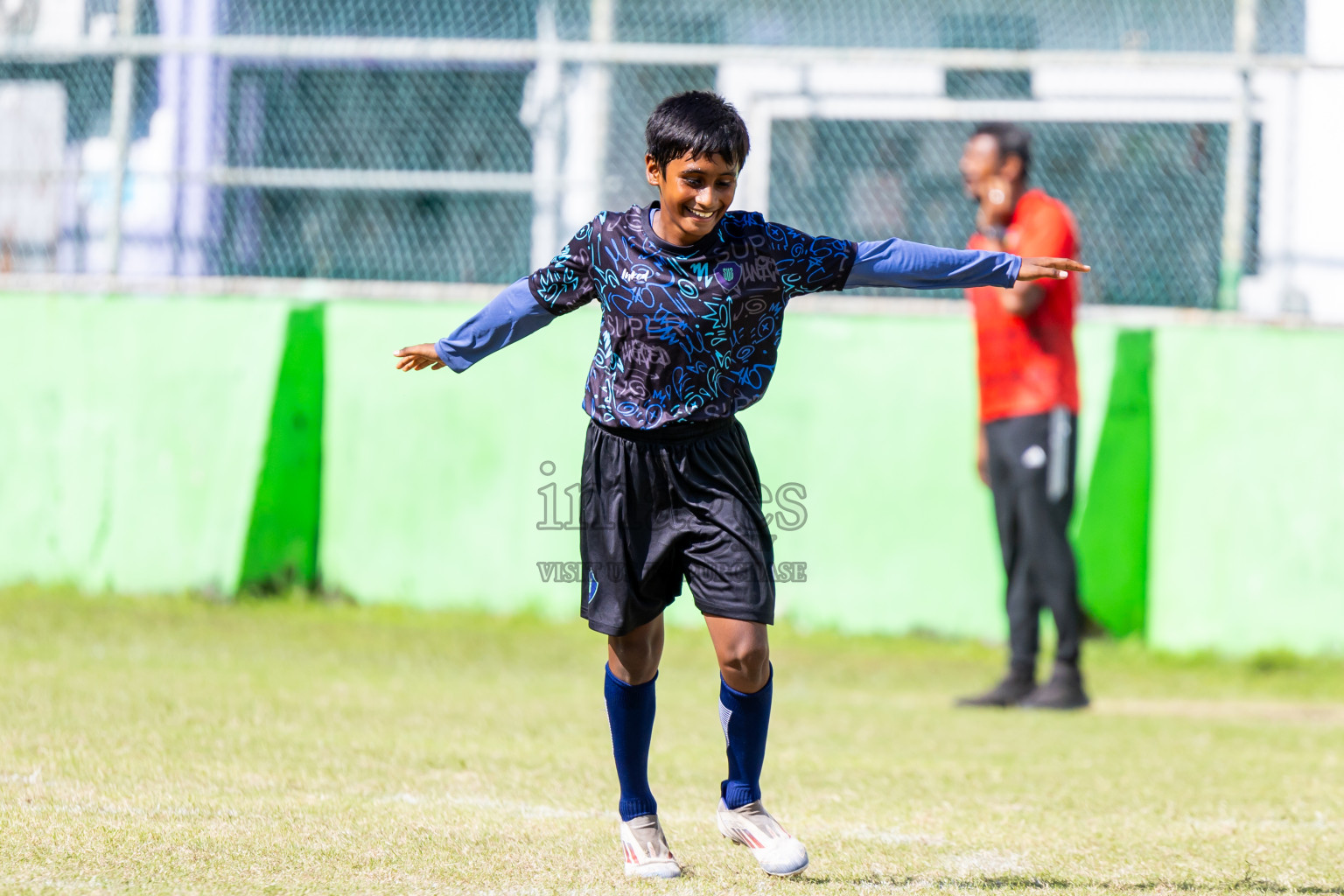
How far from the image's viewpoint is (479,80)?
8766 mm

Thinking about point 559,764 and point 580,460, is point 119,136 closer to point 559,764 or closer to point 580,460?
point 580,460

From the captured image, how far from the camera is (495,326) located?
3.78m

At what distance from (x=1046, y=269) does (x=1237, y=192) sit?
4682 mm

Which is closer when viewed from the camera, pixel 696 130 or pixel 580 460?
pixel 696 130

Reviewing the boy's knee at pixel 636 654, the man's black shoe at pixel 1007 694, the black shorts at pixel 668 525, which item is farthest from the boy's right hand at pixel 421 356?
the man's black shoe at pixel 1007 694

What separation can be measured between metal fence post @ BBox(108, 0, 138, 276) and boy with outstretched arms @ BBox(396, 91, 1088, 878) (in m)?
5.67

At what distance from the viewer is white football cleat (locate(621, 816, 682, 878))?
3.50 metres

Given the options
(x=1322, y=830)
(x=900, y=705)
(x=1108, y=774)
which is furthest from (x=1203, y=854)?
(x=900, y=705)

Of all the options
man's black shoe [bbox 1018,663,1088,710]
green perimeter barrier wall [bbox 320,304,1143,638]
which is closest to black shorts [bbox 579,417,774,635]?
man's black shoe [bbox 1018,663,1088,710]

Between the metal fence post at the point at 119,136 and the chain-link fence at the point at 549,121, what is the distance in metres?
0.01

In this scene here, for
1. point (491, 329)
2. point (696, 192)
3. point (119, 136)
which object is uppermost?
point (119, 136)

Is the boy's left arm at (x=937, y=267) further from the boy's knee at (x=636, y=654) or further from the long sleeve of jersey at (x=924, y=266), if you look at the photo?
the boy's knee at (x=636, y=654)

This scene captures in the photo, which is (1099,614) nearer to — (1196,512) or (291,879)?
(1196,512)

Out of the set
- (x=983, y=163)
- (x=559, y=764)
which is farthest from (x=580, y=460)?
(x=559, y=764)
